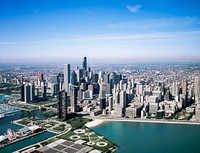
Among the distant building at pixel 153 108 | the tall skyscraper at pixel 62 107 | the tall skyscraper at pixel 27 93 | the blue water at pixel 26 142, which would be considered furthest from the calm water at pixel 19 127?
the distant building at pixel 153 108

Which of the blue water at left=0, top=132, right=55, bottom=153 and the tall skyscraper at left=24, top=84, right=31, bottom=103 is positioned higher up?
the tall skyscraper at left=24, top=84, right=31, bottom=103

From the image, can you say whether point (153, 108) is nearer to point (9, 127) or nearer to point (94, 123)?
point (94, 123)

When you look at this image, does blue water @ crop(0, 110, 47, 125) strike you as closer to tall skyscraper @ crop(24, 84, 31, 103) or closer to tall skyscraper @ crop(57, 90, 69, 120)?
tall skyscraper @ crop(57, 90, 69, 120)

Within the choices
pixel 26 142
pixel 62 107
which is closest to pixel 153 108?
pixel 62 107

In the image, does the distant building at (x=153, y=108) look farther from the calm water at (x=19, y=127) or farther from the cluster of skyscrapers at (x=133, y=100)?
the calm water at (x=19, y=127)

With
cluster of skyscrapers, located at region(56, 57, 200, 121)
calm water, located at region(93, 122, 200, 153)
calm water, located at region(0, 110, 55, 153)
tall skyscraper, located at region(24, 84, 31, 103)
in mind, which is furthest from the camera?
tall skyscraper, located at region(24, 84, 31, 103)

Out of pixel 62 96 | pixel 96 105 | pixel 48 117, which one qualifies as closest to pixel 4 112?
pixel 48 117

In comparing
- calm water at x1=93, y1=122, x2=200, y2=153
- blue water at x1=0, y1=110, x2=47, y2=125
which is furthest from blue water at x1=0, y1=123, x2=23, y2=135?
calm water at x1=93, y1=122, x2=200, y2=153

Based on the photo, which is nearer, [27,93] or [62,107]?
[62,107]

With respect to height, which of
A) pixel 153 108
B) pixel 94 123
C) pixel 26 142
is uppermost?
pixel 153 108

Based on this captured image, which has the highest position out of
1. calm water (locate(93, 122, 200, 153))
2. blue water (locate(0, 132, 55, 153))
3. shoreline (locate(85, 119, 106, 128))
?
shoreline (locate(85, 119, 106, 128))
